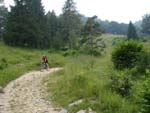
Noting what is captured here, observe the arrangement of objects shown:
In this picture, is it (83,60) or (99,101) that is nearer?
(99,101)

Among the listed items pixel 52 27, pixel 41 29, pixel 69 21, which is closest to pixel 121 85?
pixel 41 29

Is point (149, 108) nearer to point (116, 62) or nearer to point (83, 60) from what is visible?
point (116, 62)

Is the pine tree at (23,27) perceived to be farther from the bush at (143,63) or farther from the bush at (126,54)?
the bush at (143,63)

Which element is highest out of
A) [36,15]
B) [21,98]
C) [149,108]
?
[36,15]

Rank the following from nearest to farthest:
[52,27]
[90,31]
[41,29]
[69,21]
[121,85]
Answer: [121,85] < [90,31] < [41,29] < [52,27] < [69,21]

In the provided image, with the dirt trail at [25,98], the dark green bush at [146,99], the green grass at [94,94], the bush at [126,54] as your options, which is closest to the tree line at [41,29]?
the dirt trail at [25,98]

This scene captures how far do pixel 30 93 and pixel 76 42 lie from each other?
3697 centimetres

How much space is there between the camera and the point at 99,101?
39.1ft

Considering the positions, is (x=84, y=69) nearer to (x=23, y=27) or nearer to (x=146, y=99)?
(x=146, y=99)

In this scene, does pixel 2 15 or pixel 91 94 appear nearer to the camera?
pixel 91 94

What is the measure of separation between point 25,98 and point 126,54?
621cm

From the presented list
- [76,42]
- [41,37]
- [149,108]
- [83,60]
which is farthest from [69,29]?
[149,108]

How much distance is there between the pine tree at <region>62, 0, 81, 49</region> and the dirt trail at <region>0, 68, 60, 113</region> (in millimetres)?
35325

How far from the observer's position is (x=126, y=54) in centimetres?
1845
